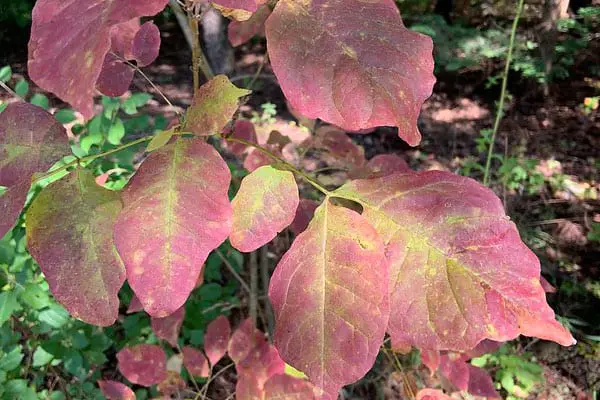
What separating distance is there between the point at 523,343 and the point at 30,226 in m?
2.24

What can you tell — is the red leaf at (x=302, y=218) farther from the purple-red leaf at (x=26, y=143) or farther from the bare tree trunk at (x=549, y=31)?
the bare tree trunk at (x=549, y=31)

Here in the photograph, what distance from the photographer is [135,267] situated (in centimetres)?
54

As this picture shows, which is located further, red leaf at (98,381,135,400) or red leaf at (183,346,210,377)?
red leaf at (183,346,210,377)

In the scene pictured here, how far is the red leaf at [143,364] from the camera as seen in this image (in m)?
1.09

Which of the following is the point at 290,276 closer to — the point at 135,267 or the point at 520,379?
the point at 135,267

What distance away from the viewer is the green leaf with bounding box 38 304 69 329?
1437 millimetres

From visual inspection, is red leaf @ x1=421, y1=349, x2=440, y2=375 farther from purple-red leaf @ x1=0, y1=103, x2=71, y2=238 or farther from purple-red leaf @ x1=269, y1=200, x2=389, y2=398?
purple-red leaf @ x1=0, y1=103, x2=71, y2=238

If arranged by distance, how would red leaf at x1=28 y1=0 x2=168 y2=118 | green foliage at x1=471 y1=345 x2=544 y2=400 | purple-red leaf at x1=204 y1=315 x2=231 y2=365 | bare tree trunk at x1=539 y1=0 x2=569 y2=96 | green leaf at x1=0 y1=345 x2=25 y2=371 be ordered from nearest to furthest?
red leaf at x1=28 y1=0 x2=168 y2=118 < purple-red leaf at x1=204 y1=315 x2=231 y2=365 < green leaf at x1=0 y1=345 x2=25 y2=371 < green foliage at x1=471 y1=345 x2=544 y2=400 < bare tree trunk at x1=539 y1=0 x2=569 y2=96

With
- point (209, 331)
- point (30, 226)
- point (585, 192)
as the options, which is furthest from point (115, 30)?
point (585, 192)

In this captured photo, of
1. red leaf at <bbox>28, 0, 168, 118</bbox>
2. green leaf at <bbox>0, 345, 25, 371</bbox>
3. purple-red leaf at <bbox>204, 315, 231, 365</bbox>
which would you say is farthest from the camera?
green leaf at <bbox>0, 345, 25, 371</bbox>

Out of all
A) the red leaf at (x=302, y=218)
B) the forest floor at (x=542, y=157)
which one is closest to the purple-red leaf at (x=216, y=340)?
the red leaf at (x=302, y=218)

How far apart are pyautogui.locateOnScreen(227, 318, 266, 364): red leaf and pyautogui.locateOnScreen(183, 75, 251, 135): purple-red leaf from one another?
2.19 ft

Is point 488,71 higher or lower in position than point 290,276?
lower

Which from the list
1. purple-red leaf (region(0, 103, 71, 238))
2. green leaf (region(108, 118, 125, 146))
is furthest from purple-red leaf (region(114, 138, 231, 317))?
green leaf (region(108, 118, 125, 146))
